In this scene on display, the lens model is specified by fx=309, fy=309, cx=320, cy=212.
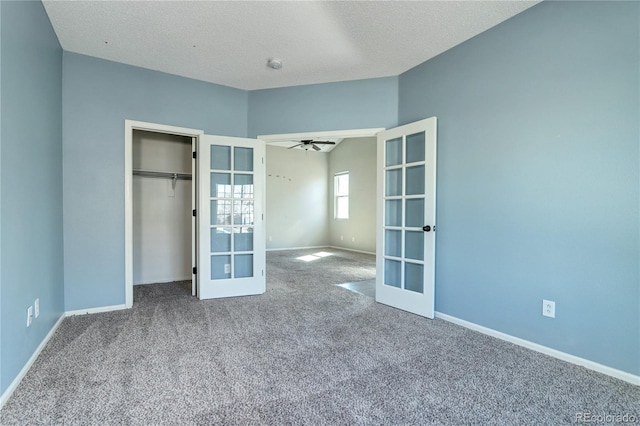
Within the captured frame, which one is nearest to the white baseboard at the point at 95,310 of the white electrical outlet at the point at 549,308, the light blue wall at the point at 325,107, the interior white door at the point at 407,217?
the light blue wall at the point at 325,107

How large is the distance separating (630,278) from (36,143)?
423 cm

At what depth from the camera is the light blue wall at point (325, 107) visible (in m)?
3.66

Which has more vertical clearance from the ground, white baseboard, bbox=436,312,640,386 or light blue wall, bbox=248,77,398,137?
light blue wall, bbox=248,77,398,137

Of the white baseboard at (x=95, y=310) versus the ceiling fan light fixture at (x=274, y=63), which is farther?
the ceiling fan light fixture at (x=274, y=63)

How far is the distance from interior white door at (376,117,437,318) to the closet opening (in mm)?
2735

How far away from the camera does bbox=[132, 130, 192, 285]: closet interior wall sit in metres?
4.40

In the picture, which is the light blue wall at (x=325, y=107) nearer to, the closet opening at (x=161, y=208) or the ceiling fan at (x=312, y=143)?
the ceiling fan at (x=312, y=143)

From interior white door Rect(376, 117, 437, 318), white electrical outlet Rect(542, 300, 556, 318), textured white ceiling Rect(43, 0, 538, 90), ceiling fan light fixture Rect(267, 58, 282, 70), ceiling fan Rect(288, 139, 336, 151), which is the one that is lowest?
white electrical outlet Rect(542, 300, 556, 318)

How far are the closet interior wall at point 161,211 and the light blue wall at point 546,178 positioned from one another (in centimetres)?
362

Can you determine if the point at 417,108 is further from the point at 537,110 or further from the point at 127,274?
→ the point at 127,274

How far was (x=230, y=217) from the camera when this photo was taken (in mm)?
3918

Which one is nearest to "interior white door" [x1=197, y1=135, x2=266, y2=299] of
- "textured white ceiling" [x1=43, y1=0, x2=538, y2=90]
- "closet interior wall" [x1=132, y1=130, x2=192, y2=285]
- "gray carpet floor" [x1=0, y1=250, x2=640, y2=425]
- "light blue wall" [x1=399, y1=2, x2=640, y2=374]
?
"gray carpet floor" [x1=0, y1=250, x2=640, y2=425]

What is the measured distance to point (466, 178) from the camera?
2.92 metres

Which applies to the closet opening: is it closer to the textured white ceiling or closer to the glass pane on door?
the glass pane on door
